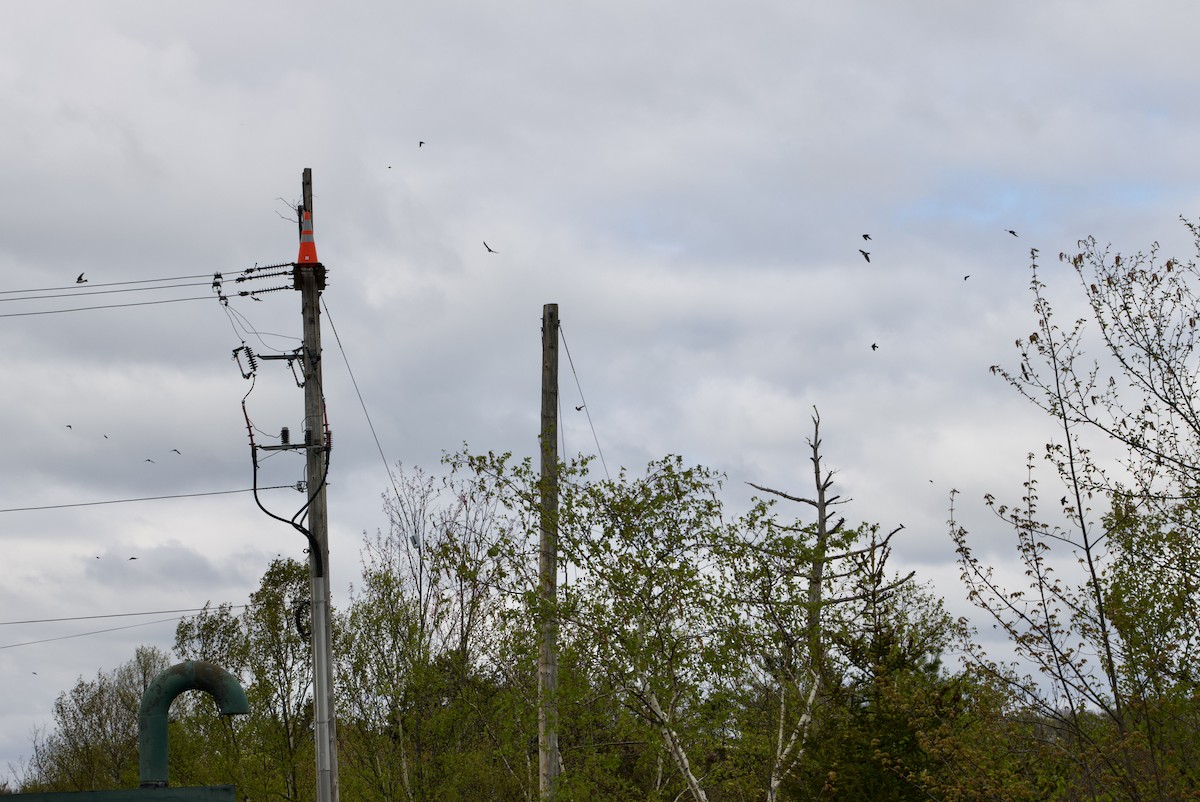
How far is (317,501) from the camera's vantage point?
17.5m

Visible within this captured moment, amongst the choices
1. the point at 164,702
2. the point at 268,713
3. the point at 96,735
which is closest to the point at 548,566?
the point at 164,702

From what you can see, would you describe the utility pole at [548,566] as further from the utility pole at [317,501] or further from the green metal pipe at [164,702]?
the green metal pipe at [164,702]

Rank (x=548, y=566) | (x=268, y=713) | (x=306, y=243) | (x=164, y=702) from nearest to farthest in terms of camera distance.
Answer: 1. (x=164, y=702)
2. (x=548, y=566)
3. (x=306, y=243)
4. (x=268, y=713)

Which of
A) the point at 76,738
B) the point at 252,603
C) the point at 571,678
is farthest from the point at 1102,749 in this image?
the point at 76,738

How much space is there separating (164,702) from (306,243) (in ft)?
33.4

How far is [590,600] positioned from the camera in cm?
1717

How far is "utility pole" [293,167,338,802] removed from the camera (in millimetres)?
16297

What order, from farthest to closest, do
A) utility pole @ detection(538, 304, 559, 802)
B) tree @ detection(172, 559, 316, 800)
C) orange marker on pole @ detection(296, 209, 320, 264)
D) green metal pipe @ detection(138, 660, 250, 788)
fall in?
tree @ detection(172, 559, 316, 800)
orange marker on pole @ detection(296, 209, 320, 264)
utility pole @ detection(538, 304, 559, 802)
green metal pipe @ detection(138, 660, 250, 788)

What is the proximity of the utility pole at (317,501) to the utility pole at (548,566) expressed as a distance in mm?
2704

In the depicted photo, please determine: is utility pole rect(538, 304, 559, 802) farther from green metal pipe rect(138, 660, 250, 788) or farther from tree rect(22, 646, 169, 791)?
tree rect(22, 646, 169, 791)

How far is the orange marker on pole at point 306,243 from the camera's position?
738 inches

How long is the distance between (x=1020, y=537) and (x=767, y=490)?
33.0ft

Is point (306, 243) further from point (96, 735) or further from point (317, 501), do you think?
point (96, 735)

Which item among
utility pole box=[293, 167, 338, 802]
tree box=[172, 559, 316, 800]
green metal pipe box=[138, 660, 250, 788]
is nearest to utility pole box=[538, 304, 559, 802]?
utility pole box=[293, 167, 338, 802]
